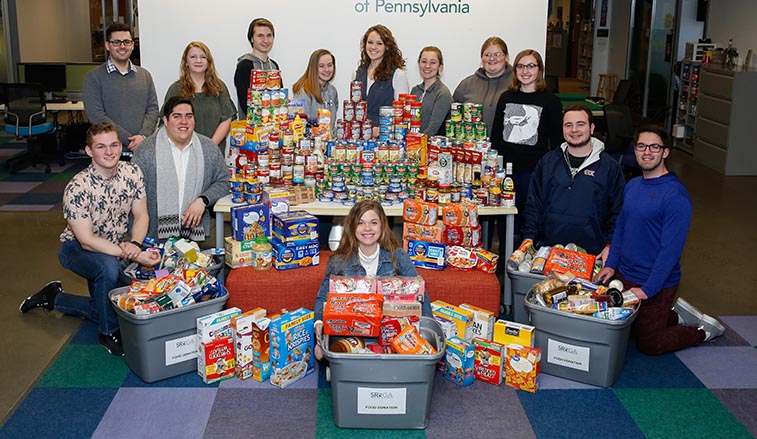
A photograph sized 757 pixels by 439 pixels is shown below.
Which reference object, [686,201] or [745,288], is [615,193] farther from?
[745,288]

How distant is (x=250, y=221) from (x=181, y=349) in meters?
0.88

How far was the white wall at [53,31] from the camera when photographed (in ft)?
48.4

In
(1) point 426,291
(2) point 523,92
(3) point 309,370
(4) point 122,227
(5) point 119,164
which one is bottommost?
(3) point 309,370

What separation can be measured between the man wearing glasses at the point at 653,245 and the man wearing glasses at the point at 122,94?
143 inches

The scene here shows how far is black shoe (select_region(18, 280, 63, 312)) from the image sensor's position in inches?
204

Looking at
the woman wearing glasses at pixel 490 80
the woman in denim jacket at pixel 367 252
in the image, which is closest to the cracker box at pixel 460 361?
the woman in denim jacket at pixel 367 252

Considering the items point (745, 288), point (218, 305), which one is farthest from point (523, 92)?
point (218, 305)

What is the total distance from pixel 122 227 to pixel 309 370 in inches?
58.0

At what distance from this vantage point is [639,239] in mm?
4469

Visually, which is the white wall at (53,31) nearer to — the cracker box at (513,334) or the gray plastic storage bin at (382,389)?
the cracker box at (513,334)

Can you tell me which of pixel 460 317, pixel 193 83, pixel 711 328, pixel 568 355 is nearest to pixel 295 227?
pixel 460 317

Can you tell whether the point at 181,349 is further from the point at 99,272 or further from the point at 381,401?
the point at 381,401

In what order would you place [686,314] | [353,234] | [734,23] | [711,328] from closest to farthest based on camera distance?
[353,234] < [711,328] < [686,314] < [734,23]

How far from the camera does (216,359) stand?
412 centimetres
